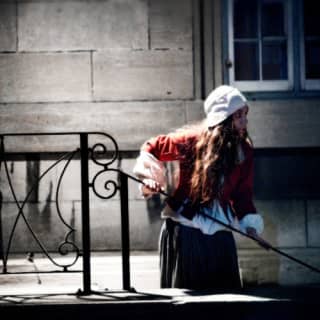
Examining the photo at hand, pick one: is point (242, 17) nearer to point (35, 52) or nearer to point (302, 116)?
point (302, 116)

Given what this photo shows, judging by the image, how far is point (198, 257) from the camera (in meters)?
6.38

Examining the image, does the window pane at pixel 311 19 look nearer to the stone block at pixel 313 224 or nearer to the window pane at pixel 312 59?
the window pane at pixel 312 59

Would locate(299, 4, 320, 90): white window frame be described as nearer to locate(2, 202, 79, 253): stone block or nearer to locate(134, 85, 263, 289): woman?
locate(2, 202, 79, 253): stone block

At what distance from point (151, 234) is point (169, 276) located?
289 cm

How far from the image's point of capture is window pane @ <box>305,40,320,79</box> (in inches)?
391

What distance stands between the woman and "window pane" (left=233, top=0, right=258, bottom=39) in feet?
11.8

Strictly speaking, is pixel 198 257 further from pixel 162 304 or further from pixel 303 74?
pixel 303 74

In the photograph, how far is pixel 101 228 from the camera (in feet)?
31.1

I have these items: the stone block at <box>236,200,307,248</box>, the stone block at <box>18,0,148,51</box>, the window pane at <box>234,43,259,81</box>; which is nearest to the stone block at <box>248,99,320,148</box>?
the window pane at <box>234,43,259,81</box>

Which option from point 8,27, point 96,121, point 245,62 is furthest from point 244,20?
point 8,27

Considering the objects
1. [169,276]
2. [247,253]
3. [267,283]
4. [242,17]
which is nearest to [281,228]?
[247,253]

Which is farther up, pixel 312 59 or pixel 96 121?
pixel 312 59

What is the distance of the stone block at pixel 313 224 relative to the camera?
9.45 m

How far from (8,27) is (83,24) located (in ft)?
2.61
